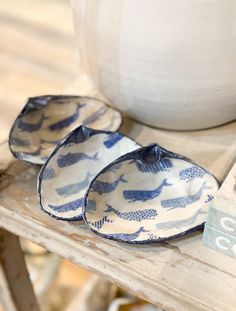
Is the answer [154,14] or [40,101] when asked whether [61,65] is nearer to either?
[40,101]

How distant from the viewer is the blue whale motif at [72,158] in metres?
0.48

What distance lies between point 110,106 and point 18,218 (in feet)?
0.53

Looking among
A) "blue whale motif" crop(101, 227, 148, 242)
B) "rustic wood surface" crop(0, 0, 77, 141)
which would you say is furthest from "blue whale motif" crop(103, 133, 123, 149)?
"rustic wood surface" crop(0, 0, 77, 141)

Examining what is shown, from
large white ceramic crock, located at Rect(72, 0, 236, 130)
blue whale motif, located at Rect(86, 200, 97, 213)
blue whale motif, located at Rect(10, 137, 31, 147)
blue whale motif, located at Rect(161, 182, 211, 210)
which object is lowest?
blue whale motif, located at Rect(161, 182, 211, 210)

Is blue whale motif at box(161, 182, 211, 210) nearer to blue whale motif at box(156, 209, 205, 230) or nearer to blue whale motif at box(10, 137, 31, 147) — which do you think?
blue whale motif at box(156, 209, 205, 230)

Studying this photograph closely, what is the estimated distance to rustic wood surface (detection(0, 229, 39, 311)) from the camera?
1.75 feet

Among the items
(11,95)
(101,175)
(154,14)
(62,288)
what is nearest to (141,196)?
(101,175)

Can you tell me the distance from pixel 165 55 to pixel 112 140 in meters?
0.10

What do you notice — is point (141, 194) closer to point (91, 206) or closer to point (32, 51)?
point (91, 206)

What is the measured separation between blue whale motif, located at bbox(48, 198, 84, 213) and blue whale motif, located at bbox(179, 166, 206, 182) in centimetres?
9

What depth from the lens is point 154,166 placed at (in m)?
0.47

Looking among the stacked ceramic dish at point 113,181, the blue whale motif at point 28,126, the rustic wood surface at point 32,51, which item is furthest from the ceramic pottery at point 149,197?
the rustic wood surface at point 32,51

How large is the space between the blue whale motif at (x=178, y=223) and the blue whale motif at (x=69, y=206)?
0.22 ft

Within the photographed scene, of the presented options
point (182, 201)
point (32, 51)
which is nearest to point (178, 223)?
point (182, 201)
